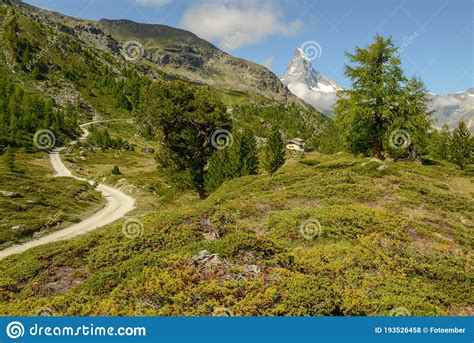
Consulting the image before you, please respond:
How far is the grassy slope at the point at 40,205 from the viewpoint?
34.5 m

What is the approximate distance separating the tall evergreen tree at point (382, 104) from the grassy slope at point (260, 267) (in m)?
22.7

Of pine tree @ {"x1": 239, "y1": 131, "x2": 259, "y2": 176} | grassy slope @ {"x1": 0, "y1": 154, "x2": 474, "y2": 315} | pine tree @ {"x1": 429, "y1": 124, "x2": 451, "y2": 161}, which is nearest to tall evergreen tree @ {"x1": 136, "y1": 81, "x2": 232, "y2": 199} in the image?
pine tree @ {"x1": 239, "y1": 131, "x2": 259, "y2": 176}

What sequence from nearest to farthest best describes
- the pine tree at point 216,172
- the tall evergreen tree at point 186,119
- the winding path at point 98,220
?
1. the winding path at point 98,220
2. the tall evergreen tree at point 186,119
3. the pine tree at point 216,172

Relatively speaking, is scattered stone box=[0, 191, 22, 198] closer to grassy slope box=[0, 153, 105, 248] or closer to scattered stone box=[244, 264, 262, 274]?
grassy slope box=[0, 153, 105, 248]

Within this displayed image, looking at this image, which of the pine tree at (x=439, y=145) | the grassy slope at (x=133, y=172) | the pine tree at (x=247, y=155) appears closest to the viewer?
the grassy slope at (x=133, y=172)

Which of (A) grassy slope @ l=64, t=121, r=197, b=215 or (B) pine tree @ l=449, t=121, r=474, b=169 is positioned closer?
(A) grassy slope @ l=64, t=121, r=197, b=215

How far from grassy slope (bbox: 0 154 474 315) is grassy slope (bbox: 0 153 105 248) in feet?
56.9

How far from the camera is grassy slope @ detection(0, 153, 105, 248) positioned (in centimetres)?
3453

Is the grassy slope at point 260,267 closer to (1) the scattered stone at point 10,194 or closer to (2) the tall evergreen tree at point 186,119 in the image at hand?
(2) the tall evergreen tree at point 186,119

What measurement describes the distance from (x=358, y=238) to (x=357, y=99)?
33012 mm

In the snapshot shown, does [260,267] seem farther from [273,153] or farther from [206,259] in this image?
[273,153]

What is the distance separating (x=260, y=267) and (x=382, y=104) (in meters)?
39.9

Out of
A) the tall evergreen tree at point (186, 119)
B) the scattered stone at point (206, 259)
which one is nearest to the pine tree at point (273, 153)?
the tall evergreen tree at point (186, 119)

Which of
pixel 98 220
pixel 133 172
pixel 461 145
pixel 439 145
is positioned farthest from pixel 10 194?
pixel 439 145
